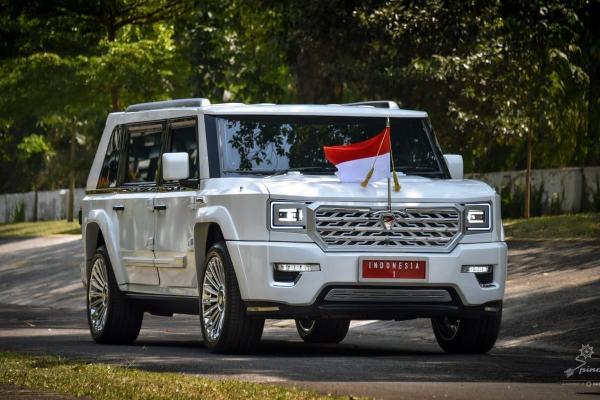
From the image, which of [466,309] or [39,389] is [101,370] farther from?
[466,309]

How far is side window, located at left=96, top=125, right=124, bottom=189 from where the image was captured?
55.2ft

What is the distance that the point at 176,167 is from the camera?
46.9 ft

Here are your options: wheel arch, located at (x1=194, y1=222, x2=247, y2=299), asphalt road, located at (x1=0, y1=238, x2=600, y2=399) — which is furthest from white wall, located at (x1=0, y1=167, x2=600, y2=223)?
wheel arch, located at (x1=194, y1=222, x2=247, y2=299)

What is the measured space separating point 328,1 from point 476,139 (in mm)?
6068

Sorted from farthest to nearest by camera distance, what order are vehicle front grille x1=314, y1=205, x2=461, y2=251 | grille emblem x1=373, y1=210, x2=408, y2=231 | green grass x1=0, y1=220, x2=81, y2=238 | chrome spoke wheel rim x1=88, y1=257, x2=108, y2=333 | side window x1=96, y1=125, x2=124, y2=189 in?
green grass x1=0, y1=220, x2=81, y2=238
side window x1=96, y1=125, x2=124, y2=189
chrome spoke wheel rim x1=88, y1=257, x2=108, y2=333
grille emblem x1=373, y1=210, x2=408, y2=231
vehicle front grille x1=314, y1=205, x2=461, y2=251

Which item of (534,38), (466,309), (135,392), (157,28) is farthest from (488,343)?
(157,28)

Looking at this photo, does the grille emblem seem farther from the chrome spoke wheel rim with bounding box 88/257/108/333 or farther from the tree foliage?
the tree foliage

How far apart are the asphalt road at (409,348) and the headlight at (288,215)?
1.03 meters

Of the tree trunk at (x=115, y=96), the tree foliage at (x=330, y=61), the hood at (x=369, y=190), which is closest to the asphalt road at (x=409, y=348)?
the hood at (x=369, y=190)

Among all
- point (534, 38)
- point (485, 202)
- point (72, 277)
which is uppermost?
point (534, 38)

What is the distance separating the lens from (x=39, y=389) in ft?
34.9

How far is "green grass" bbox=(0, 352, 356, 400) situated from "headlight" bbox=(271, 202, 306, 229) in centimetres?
178

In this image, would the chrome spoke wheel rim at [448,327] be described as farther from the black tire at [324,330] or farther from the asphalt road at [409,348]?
the black tire at [324,330]

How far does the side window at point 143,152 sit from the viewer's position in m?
15.9
